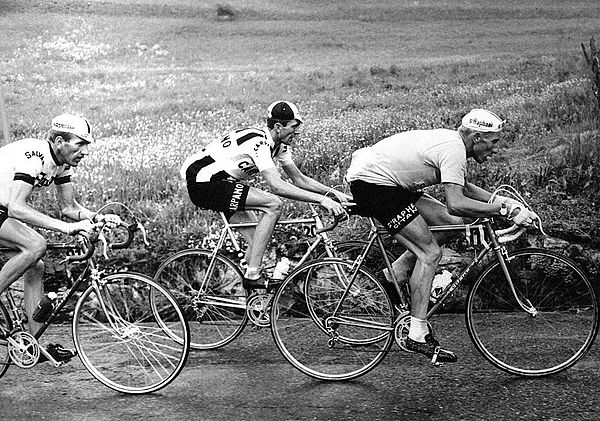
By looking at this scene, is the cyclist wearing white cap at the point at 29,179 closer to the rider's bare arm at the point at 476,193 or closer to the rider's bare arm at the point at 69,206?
the rider's bare arm at the point at 69,206

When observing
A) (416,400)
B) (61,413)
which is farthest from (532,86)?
(61,413)

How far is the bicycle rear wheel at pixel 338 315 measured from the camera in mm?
5516

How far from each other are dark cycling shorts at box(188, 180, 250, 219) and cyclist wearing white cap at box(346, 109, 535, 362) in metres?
0.82

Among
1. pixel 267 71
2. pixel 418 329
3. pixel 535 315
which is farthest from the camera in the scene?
pixel 267 71

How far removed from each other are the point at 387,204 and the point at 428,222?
16.5 inches

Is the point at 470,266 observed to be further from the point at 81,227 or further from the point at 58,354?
the point at 58,354

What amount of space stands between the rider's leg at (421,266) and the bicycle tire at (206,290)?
143 cm

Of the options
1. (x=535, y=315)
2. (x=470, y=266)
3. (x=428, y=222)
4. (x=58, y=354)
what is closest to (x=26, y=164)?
(x=58, y=354)

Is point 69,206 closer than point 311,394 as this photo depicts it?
No

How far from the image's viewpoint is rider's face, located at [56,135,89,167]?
210 inches

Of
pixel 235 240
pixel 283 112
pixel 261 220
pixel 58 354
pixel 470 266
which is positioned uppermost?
pixel 283 112

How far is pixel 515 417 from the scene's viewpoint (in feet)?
15.9

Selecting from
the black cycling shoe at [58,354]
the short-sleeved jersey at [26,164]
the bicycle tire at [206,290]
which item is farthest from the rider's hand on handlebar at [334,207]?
the black cycling shoe at [58,354]

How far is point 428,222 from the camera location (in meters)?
5.75
